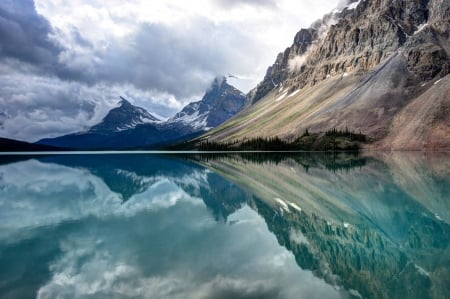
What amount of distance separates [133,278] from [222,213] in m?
17.2

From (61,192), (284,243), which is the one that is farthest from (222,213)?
(61,192)

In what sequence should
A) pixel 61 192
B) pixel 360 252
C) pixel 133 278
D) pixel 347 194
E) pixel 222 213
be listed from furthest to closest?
pixel 61 192 → pixel 347 194 → pixel 222 213 → pixel 360 252 → pixel 133 278

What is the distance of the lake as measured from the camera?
622 inches

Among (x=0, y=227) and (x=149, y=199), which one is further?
(x=149, y=199)

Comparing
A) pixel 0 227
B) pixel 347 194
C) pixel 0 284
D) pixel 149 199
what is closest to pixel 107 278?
pixel 0 284

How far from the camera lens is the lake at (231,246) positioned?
1580 cm

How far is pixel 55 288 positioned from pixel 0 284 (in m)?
2.30

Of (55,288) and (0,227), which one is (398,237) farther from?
(0,227)

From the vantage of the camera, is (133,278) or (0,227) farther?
(0,227)

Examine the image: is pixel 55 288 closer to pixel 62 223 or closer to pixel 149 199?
pixel 62 223

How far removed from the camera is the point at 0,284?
51.3 feet

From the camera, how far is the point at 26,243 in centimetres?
2281

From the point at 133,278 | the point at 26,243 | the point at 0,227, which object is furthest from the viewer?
the point at 0,227

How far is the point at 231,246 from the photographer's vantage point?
73.2 feet
